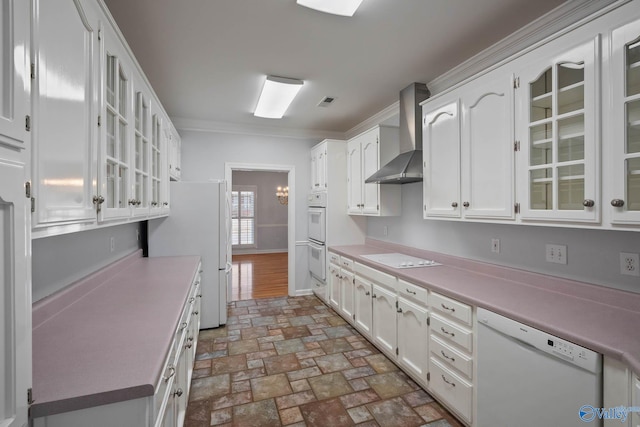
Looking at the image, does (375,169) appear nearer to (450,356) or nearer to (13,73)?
(450,356)

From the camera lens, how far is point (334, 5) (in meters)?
1.78

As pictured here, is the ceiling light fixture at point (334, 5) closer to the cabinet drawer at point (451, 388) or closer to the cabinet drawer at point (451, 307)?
the cabinet drawer at point (451, 307)

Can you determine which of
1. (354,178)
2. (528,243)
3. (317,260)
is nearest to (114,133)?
(528,243)

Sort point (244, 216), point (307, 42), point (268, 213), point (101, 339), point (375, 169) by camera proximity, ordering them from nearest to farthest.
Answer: point (101, 339), point (307, 42), point (375, 169), point (244, 216), point (268, 213)

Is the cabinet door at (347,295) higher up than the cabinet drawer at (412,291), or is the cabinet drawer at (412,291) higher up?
the cabinet drawer at (412,291)

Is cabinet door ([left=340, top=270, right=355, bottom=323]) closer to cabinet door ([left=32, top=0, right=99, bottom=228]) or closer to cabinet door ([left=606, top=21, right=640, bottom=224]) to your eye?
cabinet door ([left=606, top=21, right=640, bottom=224])

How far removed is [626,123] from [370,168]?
240 cm

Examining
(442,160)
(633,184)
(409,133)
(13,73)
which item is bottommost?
(633,184)

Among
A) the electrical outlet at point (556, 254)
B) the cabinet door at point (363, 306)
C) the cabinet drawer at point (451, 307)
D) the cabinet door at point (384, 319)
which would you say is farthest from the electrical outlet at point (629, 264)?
the cabinet door at point (363, 306)

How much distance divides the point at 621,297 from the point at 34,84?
2.62m

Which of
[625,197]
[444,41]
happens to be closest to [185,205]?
[444,41]

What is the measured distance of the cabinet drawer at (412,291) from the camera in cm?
224

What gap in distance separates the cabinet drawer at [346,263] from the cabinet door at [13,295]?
2.96 meters

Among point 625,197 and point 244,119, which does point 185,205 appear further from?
point 625,197
